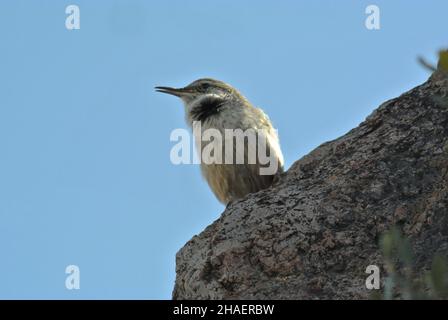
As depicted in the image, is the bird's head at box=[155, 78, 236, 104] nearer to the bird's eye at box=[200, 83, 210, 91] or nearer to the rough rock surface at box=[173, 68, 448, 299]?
the bird's eye at box=[200, 83, 210, 91]

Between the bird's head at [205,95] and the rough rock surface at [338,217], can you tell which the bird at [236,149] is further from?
the rough rock surface at [338,217]

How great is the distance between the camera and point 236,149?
945cm

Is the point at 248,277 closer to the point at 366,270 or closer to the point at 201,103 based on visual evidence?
the point at 366,270

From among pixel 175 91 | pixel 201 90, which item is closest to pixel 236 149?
pixel 201 90

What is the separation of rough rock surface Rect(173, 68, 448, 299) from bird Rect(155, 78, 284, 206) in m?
0.94

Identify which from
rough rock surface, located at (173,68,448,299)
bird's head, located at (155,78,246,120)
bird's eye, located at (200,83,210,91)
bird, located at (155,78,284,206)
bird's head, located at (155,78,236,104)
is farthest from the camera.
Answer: bird's eye, located at (200,83,210,91)

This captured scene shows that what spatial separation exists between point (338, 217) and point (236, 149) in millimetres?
2153

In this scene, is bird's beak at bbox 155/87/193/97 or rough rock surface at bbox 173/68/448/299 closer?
rough rock surface at bbox 173/68/448/299

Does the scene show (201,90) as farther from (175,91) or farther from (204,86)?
(175,91)

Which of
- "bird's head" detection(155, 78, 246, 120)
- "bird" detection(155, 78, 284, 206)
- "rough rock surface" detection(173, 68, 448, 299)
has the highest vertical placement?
"bird's head" detection(155, 78, 246, 120)

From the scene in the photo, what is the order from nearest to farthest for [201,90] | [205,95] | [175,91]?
1. [205,95]
2. [201,90]
3. [175,91]

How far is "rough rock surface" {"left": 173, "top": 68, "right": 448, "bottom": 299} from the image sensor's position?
6938mm

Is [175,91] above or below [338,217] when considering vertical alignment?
above

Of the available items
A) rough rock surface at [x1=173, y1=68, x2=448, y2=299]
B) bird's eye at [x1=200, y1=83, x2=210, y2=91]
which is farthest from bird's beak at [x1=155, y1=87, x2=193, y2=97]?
rough rock surface at [x1=173, y1=68, x2=448, y2=299]
